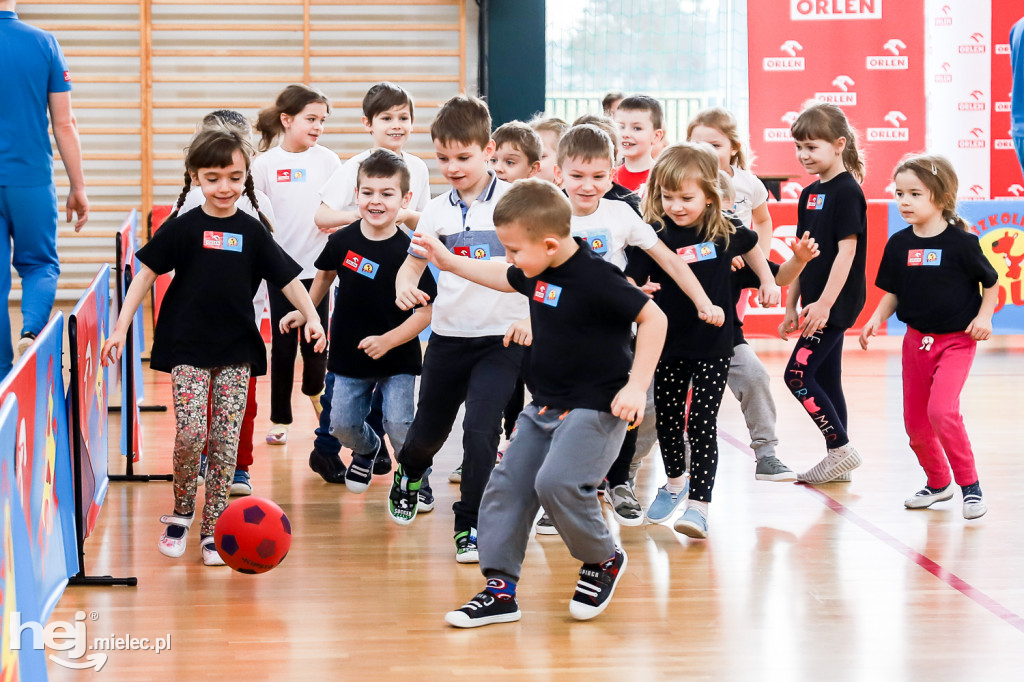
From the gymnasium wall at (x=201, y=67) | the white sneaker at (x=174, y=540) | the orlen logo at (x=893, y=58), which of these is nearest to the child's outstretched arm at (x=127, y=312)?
the white sneaker at (x=174, y=540)

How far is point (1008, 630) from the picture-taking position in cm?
293

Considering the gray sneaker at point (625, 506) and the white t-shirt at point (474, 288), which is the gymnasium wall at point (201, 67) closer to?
the gray sneaker at point (625, 506)

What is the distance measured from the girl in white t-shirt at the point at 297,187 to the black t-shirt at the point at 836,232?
1948 mm

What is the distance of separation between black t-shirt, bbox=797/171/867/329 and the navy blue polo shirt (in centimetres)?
287

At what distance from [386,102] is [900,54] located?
741cm

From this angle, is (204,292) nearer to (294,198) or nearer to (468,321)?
(468,321)

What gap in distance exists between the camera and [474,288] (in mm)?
3578

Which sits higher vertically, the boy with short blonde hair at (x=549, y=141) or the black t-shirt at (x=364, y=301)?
the boy with short blonde hair at (x=549, y=141)

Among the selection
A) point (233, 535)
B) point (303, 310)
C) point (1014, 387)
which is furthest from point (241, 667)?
point (1014, 387)

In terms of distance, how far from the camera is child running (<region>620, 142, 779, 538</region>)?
12.1 ft

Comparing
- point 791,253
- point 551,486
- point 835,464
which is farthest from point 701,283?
point 791,253

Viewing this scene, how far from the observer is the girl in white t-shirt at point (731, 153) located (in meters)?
4.61

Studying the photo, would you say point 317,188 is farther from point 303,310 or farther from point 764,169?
point 764,169

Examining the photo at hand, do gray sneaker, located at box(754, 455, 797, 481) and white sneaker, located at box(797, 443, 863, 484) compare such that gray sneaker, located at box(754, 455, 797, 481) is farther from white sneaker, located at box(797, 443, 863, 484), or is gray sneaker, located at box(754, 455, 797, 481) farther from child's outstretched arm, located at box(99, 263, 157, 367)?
child's outstretched arm, located at box(99, 263, 157, 367)
